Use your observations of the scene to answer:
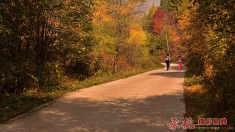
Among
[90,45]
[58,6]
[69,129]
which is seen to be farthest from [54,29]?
[69,129]

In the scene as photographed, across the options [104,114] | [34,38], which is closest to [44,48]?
[34,38]

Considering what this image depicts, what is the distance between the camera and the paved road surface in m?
6.24

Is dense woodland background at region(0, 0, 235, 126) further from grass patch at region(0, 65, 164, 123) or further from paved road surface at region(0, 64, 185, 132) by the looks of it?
paved road surface at region(0, 64, 185, 132)

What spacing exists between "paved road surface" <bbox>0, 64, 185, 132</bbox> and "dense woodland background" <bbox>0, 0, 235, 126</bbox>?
1376 millimetres

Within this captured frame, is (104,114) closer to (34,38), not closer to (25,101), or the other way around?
(25,101)

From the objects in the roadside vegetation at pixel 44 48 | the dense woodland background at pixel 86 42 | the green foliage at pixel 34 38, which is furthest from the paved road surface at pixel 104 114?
the green foliage at pixel 34 38

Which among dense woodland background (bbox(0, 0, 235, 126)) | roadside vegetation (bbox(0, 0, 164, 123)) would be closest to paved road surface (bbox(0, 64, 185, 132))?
roadside vegetation (bbox(0, 0, 164, 123))

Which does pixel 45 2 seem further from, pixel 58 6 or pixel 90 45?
pixel 90 45

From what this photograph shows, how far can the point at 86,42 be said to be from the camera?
54.3 ft

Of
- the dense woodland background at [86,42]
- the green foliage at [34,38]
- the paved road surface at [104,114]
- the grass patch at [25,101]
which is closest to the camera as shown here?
the paved road surface at [104,114]

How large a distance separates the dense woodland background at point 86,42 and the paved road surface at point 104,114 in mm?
1376

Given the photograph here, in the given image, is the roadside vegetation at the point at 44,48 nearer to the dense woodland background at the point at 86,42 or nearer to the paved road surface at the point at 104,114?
the dense woodland background at the point at 86,42

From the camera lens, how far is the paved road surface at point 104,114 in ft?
20.5

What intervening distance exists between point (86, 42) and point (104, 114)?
9674 mm
